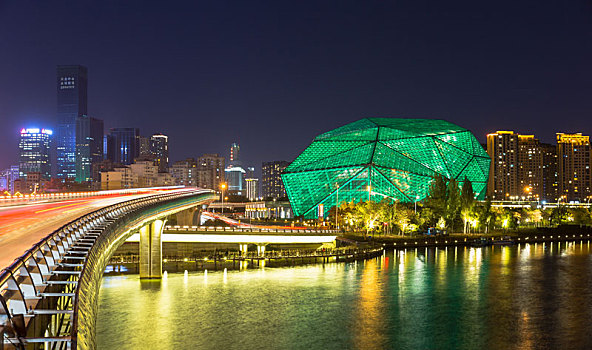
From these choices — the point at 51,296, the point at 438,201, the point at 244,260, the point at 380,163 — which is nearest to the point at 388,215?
the point at 438,201

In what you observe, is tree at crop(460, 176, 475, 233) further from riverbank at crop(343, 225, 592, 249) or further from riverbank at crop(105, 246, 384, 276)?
riverbank at crop(105, 246, 384, 276)

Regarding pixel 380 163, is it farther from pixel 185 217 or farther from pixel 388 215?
pixel 185 217

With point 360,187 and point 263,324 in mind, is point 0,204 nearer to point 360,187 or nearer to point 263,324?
point 263,324

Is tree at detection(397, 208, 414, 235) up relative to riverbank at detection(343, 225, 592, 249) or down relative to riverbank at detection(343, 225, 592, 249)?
up

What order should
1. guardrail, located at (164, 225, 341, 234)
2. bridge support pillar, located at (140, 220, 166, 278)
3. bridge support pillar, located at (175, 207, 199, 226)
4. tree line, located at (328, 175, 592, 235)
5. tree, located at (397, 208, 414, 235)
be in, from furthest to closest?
tree line, located at (328, 175, 592, 235) → tree, located at (397, 208, 414, 235) → bridge support pillar, located at (175, 207, 199, 226) → guardrail, located at (164, 225, 341, 234) → bridge support pillar, located at (140, 220, 166, 278)

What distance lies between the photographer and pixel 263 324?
43.7 meters

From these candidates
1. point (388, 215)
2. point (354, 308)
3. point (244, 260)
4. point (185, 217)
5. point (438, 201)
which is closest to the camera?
point (354, 308)

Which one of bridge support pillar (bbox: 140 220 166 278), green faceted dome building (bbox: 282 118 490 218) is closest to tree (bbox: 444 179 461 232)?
green faceted dome building (bbox: 282 118 490 218)

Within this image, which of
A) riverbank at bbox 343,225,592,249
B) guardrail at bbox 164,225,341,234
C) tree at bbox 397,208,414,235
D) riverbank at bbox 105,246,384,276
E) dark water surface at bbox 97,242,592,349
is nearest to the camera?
dark water surface at bbox 97,242,592,349

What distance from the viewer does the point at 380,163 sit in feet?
438

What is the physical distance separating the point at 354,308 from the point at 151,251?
2672 cm

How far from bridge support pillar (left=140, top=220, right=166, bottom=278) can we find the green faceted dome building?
57813 mm

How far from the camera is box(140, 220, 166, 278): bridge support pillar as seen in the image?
216 feet

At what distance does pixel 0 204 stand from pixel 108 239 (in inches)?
1070
